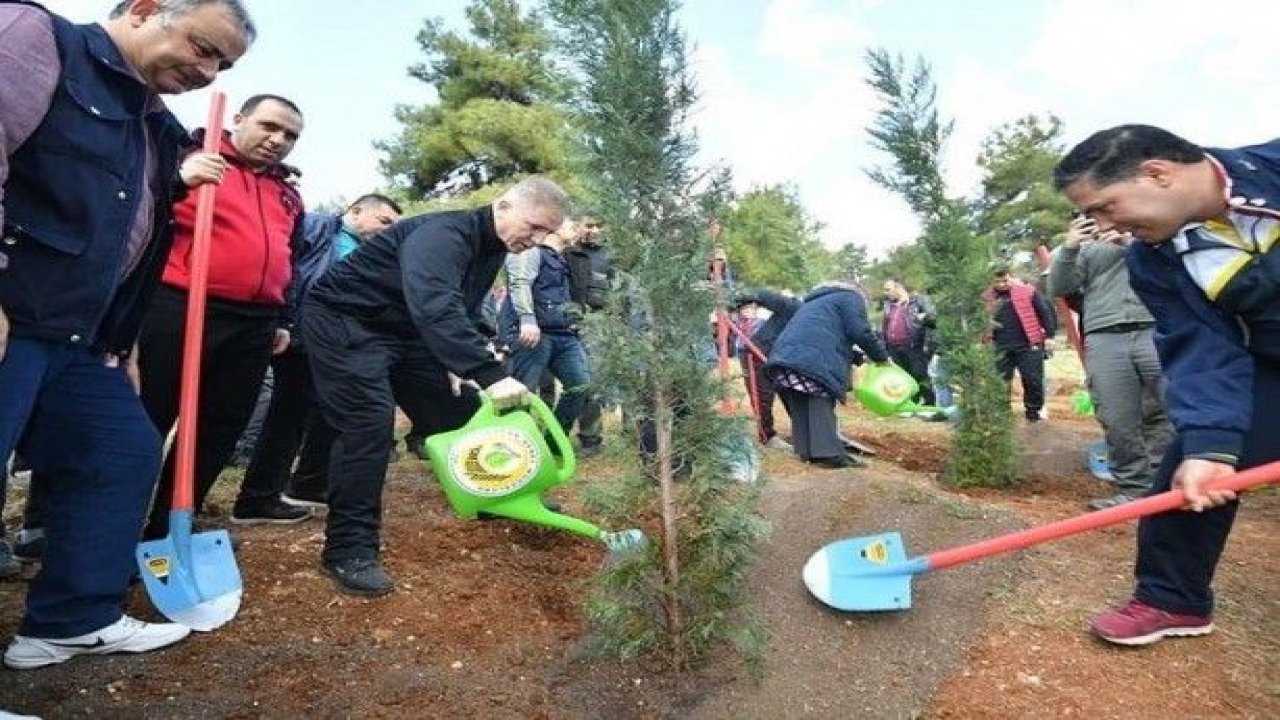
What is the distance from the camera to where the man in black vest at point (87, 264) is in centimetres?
194

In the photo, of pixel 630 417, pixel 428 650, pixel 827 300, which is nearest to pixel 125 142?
pixel 630 417

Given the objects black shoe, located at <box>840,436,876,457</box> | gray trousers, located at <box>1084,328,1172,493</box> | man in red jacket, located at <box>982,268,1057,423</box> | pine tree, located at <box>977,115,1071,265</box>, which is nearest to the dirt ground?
gray trousers, located at <box>1084,328,1172,493</box>

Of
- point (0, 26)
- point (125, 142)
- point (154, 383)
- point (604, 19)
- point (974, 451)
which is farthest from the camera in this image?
point (974, 451)

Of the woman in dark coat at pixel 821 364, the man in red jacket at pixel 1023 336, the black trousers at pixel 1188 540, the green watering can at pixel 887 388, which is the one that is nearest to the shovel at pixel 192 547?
the black trousers at pixel 1188 540

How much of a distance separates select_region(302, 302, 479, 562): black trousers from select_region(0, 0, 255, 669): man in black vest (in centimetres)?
69

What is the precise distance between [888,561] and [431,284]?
1997mm

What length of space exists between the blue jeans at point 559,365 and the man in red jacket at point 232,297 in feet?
8.65

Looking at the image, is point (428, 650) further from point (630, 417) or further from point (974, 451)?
point (974, 451)

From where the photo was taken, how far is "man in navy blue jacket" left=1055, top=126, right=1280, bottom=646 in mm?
2449

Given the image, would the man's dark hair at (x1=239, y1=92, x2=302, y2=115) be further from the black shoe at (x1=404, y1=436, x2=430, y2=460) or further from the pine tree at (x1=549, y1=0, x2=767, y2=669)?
the black shoe at (x1=404, y1=436, x2=430, y2=460)

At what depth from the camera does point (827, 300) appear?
6.05m

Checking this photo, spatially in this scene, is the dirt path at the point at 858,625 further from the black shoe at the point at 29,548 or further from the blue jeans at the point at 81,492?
the black shoe at the point at 29,548

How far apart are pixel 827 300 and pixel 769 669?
3.82 m

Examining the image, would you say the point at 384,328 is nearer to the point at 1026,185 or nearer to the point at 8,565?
the point at 8,565
